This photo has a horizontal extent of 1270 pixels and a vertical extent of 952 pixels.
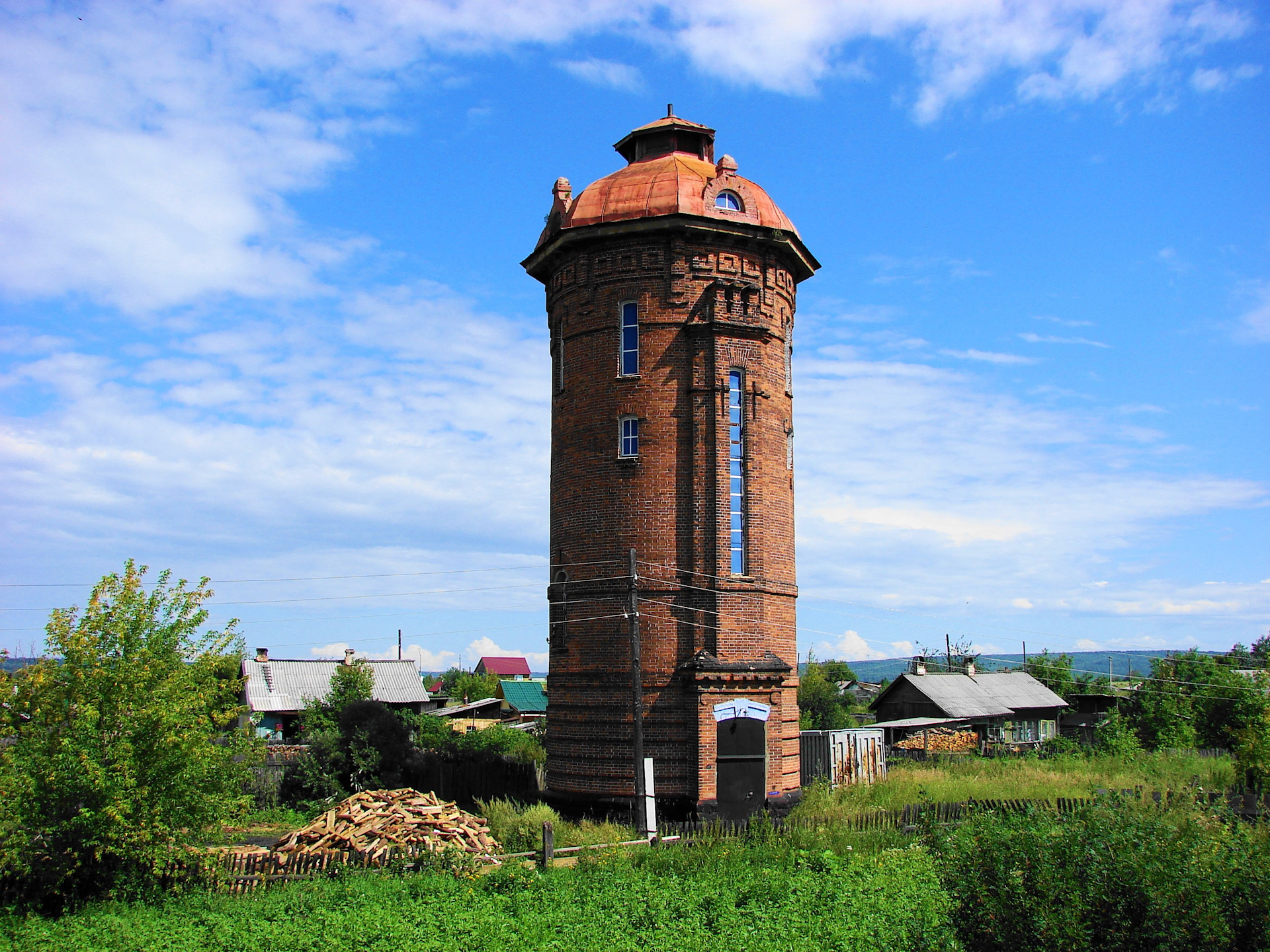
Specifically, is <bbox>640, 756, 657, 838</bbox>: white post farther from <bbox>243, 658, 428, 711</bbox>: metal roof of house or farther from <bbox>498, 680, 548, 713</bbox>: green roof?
<bbox>498, 680, 548, 713</bbox>: green roof

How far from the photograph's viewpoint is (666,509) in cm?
2214

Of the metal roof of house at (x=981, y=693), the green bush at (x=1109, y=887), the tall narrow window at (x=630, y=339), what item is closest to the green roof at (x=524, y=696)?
the metal roof of house at (x=981, y=693)

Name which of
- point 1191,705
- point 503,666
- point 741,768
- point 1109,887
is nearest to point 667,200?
point 741,768

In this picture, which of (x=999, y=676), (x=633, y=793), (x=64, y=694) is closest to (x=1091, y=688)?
(x=999, y=676)

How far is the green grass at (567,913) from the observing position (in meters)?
11.7

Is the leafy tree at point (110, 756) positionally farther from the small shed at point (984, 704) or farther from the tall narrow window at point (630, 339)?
the small shed at point (984, 704)

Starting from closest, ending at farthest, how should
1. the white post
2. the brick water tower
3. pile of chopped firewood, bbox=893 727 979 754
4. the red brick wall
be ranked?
the white post, the brick water tower, the red brick wall, pile of chopped firewood, bbox=893 727 979 754

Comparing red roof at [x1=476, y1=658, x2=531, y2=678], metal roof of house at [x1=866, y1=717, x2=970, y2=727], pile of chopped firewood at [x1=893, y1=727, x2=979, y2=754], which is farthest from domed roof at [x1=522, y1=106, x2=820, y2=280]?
red roof at [x1=476, y1=658, x2=531, y2=678]

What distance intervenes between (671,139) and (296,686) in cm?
4269

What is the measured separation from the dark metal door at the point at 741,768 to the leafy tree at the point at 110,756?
1011cm

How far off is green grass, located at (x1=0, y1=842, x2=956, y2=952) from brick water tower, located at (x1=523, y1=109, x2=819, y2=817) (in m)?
5.53

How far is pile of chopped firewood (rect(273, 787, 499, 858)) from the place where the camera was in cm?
1775

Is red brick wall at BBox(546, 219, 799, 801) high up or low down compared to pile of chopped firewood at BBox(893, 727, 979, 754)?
up

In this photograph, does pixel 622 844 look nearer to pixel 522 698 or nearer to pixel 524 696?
pixel 522 698
